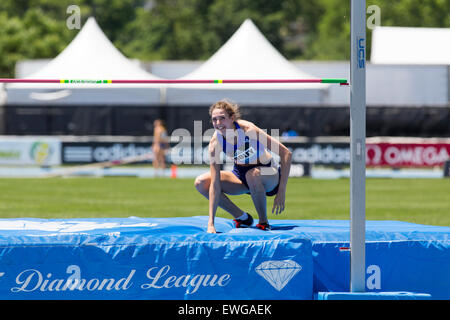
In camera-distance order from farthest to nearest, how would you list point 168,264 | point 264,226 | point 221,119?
1. point 264,226
2. point 221,119
3. point 168,264

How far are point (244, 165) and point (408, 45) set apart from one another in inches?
878

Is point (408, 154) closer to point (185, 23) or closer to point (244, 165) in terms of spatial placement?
point (244, 165)

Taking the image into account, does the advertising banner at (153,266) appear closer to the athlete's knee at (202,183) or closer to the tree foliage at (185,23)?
the athlete's knee at (202,183)

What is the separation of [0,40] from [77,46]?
95.7ft

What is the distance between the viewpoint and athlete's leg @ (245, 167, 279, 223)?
7348mm

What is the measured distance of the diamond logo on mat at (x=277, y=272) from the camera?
6.49 meters

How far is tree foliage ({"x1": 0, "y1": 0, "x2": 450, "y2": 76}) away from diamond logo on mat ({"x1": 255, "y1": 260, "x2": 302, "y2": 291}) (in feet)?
154

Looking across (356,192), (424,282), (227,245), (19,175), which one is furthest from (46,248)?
(19,175)

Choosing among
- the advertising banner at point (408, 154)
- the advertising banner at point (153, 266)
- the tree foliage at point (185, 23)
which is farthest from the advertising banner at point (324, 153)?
the tree foliage at point (185, 23)

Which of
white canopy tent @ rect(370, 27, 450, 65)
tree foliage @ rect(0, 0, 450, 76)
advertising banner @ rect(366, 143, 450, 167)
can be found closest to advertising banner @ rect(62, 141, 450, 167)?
advertising banner @ rect(366, 143, 450, 167)

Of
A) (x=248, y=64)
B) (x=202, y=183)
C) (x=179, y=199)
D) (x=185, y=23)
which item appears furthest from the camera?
(x=185, y=23)

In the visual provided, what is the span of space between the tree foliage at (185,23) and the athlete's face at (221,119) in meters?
46.0

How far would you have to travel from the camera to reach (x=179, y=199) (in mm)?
16562

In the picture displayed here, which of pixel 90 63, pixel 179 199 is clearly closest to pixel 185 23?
pixel 90 63
